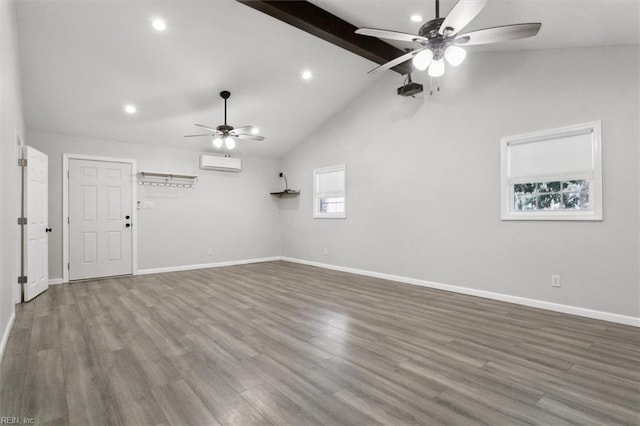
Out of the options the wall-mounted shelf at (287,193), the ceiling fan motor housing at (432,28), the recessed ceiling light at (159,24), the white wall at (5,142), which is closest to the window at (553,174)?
the ceiling fan motor housing at (432,28)

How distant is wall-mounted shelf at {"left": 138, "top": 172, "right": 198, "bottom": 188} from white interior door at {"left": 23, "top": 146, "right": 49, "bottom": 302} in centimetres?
151

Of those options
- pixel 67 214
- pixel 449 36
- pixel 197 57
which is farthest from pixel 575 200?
pixel 67 214

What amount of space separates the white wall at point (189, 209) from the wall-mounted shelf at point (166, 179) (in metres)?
0.11

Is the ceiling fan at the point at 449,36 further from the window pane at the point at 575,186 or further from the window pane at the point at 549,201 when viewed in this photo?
the window pane at the point at 549,201

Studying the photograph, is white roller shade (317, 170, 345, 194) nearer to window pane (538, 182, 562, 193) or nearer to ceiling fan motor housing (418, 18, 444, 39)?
window pane (538, 182, 562, 193)

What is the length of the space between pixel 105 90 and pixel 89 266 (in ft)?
10.4

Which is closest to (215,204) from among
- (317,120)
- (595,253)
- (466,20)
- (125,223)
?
(125,223)

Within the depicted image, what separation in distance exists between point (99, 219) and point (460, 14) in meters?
6.44

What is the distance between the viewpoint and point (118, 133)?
19.0 feet

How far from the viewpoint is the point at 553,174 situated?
377 centimetres

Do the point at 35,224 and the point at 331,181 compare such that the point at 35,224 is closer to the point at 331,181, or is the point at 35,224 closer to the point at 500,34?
the point at 331,181

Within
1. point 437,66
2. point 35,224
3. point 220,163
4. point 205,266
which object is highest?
point 437,66

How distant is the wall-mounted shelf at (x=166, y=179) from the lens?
6238 mm

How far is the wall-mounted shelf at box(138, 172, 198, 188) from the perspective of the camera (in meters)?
6.24
